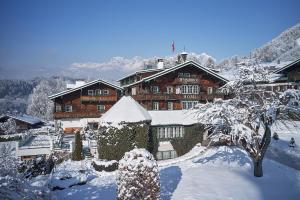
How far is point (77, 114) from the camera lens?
45.7 m

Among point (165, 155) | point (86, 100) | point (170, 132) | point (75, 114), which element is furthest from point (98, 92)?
point (165, 155)

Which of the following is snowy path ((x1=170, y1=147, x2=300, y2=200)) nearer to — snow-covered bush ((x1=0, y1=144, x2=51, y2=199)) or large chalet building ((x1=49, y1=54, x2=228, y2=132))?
snow-covered bush ((x1=0, y1=144, x2=51, y2=199))

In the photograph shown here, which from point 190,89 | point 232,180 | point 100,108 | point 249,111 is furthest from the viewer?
point 100,108

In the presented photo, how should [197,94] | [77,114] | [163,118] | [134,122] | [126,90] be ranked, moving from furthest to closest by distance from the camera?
[126,90] → [77,114] → [197,94] → [163,118] → [134,122]

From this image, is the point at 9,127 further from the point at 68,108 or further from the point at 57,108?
the point at 68,108

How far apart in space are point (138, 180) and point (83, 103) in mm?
33945

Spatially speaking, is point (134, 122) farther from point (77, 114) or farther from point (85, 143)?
point (77, 114)

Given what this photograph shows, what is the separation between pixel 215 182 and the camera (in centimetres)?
1970

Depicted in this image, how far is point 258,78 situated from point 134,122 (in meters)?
12.7

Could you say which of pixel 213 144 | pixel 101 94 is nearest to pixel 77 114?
pixel 101 94

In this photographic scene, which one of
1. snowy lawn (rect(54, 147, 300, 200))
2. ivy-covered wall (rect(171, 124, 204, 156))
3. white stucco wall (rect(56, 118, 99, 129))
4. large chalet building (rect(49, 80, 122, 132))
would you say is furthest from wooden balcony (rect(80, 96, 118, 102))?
snowy lawn (rect(54, 147, 300, 200))

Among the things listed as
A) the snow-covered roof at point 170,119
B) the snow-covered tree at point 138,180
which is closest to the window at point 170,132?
the snow-covered roof at point 170,119

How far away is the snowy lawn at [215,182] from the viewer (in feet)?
58.4

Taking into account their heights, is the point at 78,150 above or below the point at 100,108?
below
